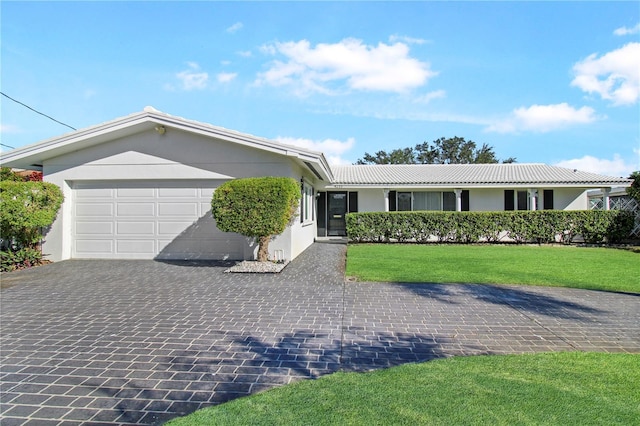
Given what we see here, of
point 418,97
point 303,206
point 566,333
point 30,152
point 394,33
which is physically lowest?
point 566,333

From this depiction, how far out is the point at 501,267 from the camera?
9898 mm

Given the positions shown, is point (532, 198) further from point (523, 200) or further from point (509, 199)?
point (509, 199)

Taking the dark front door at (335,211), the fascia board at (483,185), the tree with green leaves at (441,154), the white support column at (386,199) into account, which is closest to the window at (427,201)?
the fascia board at (483,185)

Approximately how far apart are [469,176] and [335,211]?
7409mm

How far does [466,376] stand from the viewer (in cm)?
333

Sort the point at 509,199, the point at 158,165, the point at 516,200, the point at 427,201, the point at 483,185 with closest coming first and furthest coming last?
the point at 158,165
the point at 483,185
the point at 516,200
the point at 509,199
the point at 427,201

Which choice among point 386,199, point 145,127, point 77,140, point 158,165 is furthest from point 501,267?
point 77,140

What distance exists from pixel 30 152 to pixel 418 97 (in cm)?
1398

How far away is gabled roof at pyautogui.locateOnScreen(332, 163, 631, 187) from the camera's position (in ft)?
57.0

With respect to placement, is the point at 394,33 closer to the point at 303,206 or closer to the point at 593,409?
the point at 303,206

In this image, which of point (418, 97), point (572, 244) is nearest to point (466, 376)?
point (418, 97)

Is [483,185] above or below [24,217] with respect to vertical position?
above

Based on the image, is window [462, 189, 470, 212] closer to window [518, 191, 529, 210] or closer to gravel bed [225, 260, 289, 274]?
window [518, 191, 529, 210]

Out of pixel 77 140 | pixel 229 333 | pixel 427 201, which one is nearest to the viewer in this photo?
pixel 229 333
